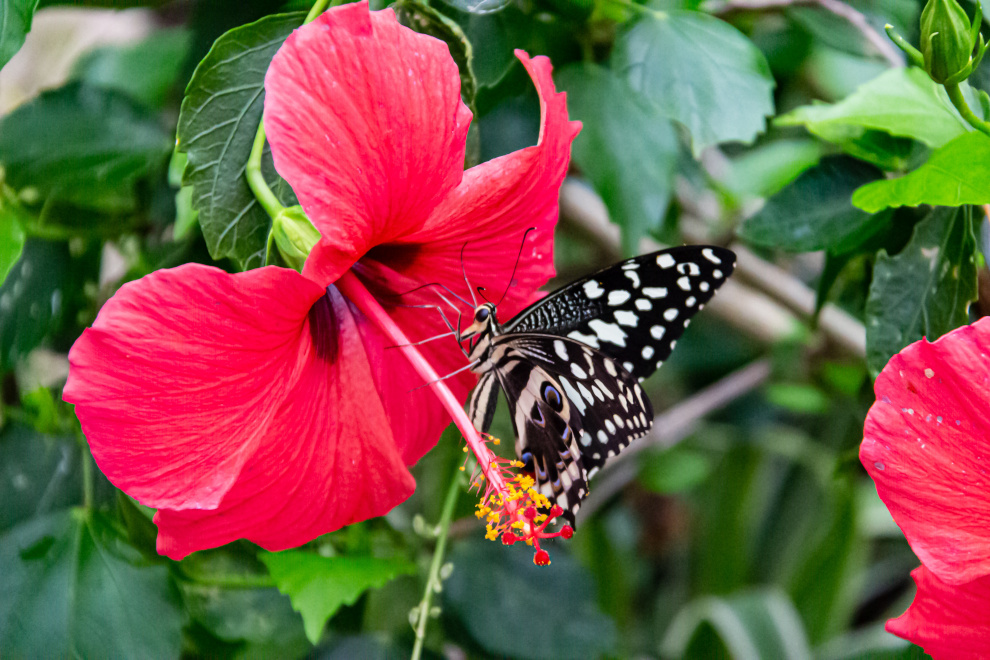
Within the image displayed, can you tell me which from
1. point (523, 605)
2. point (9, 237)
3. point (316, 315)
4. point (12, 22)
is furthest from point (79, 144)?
point (523, 605)

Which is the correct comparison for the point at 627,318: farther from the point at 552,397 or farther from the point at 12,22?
the point at 12,22

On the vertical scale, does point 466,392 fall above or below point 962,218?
below

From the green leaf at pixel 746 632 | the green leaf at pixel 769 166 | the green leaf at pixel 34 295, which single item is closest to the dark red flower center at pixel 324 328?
the green leaf at pixel 34 295

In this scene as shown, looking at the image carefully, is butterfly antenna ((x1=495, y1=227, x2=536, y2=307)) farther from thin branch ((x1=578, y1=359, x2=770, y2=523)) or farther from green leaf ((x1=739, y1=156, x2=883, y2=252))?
thin branch ((x1=578, y1=359, x2=770, y2=523))

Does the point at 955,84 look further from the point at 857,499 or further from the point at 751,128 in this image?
the point at 857,499

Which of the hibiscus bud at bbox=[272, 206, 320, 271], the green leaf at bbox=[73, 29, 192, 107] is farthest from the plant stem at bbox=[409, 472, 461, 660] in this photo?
the green leaf at bbox=[73, 29, 192, 107]

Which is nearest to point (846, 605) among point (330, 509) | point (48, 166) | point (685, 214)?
point (685, 214)
